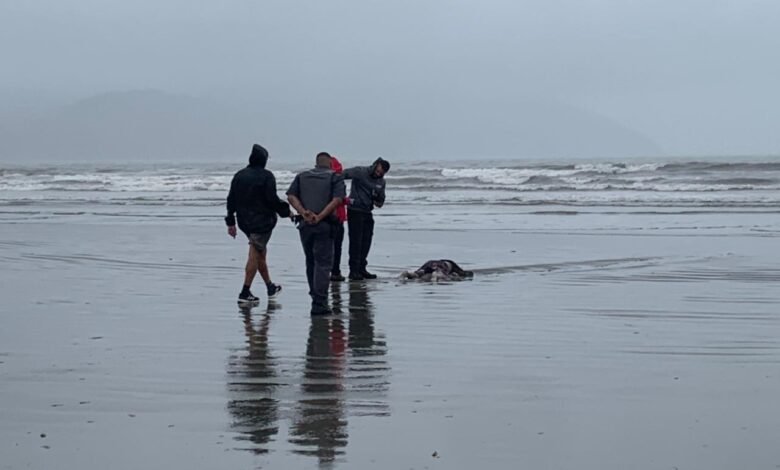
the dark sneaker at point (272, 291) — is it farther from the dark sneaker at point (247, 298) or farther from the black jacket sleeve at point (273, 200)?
the black jacket sleeve at point (273, 200)

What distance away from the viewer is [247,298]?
11523 mm

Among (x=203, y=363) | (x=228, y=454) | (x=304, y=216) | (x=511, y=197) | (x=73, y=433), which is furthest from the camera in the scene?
(x=511, y=197)

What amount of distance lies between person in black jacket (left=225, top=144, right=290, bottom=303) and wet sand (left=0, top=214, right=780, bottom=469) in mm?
452

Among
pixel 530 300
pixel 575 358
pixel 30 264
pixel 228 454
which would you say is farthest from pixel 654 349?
pixel 30 264

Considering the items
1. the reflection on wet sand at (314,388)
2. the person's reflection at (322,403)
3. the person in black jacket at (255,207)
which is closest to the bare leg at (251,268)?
the person in black jacket at (255,207)

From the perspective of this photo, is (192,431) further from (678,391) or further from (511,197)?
(511,197)

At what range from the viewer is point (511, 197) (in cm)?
3719

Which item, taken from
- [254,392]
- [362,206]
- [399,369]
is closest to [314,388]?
[254,392]

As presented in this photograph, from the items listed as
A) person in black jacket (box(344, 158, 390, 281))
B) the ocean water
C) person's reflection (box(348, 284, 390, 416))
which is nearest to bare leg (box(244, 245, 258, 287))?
the ocean water

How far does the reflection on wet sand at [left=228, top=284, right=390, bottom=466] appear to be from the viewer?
587 cm

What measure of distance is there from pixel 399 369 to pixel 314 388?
825 mm

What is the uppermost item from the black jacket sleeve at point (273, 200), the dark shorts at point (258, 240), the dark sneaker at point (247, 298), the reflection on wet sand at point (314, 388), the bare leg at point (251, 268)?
the black jacket sleeve at point (273, 200)

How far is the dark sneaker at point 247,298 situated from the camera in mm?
11477

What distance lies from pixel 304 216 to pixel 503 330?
2.28 meters
